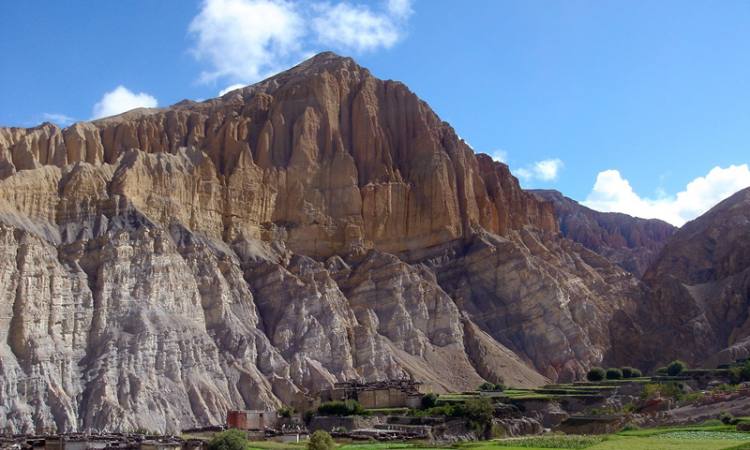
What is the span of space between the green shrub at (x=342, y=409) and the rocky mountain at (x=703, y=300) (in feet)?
124

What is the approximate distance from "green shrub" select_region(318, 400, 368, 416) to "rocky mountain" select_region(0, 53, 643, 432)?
1840cm

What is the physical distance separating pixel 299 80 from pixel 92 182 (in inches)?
1802

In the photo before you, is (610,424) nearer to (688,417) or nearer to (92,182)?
(688,417)

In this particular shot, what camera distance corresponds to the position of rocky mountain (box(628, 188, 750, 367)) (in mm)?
126188

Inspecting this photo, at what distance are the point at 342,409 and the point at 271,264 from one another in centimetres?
5016

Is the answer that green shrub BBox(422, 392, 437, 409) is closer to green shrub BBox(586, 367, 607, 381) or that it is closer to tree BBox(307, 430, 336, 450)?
green shrub BBox(586, 367, 607, 381)

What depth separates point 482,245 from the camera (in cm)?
15975

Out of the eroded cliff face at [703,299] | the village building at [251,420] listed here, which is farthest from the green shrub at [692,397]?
the village building at [251,420]

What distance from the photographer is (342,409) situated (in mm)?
90938

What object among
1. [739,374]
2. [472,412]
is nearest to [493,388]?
[739,374]

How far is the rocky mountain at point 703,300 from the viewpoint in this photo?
12619 cm

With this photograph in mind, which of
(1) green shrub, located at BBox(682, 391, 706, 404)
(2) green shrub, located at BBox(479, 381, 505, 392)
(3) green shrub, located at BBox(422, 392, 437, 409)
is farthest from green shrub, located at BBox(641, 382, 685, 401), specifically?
(2) green shrub, located at BBox(479, 381, 505, 392)

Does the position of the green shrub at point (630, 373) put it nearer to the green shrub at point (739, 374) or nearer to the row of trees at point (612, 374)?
the row of trees at point (612, 374)

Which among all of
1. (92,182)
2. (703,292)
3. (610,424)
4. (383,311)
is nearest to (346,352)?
(383,311)
